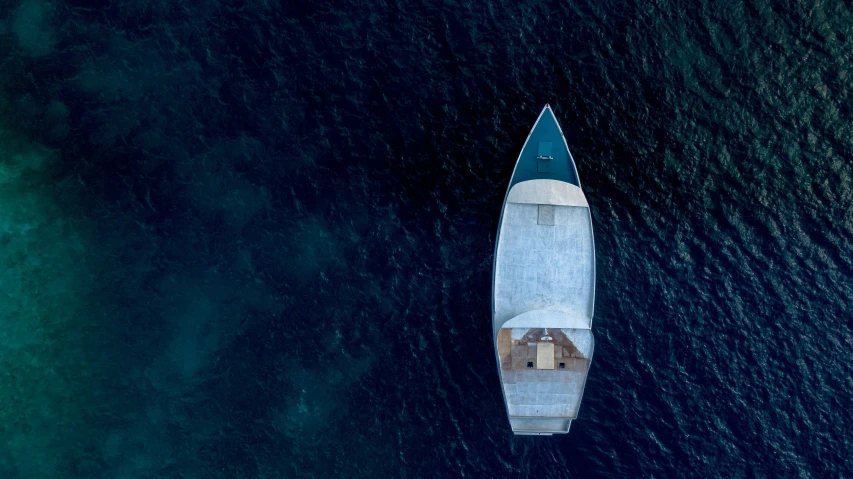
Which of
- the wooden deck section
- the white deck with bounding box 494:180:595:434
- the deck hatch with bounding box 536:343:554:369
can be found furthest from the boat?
the deck hatch with bounding box 536:343:554:369

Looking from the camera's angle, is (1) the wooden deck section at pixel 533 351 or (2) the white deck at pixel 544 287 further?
(2) the white deck at pixel 544 287

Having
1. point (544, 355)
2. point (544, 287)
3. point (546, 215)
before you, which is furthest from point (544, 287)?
point (546, 215)

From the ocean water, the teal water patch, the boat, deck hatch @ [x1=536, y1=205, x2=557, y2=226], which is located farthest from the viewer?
the teal water patch

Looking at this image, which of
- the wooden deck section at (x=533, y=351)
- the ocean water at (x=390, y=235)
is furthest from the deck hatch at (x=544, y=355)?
the ocean water at (x=390, y=235)

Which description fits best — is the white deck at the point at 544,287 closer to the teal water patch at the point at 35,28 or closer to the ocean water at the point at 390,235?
the ocean water at the point at 390,235

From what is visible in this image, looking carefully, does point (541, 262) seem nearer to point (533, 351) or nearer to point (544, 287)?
point (544, 287)

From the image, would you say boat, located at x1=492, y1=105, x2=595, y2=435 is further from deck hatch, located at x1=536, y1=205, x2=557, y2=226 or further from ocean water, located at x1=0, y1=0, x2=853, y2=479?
ocean water, located at x1=0, y1=0, x2=853, y2=479
